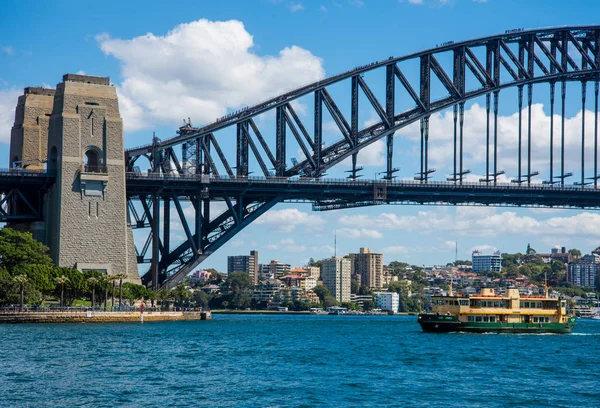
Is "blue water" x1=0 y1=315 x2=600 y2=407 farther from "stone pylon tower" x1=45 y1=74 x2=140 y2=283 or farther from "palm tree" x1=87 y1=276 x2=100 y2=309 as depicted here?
"stone pylon tower" x1=45 y1=74 x2=140 y2=283

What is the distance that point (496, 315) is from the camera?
3612 inches

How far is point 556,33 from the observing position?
5039 inches

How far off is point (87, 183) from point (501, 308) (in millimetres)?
38314

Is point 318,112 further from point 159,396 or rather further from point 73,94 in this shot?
point 159,396

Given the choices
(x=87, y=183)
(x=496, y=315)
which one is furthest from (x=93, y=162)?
(x=496, y=315)

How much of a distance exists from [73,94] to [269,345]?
38.6 meters

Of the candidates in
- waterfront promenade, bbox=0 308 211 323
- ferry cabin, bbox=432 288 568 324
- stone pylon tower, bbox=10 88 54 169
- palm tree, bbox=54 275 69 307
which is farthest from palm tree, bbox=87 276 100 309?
ferry cabin, bbox=432 288 568 324

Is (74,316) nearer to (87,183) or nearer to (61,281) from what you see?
(61,281)

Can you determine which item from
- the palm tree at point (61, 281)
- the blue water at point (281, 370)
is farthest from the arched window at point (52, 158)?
the blue water at point (281, 370)

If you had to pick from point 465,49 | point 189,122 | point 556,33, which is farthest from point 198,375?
point 556,33

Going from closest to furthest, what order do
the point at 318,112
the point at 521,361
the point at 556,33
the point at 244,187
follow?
the point at 521,361 < the point at 244,187 < the point at 318,112 < the point at 556,33

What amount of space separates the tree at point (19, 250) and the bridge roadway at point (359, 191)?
11.5m

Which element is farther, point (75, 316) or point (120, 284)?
point (120, 284)

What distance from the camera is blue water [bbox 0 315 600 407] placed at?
4559 centimetres
